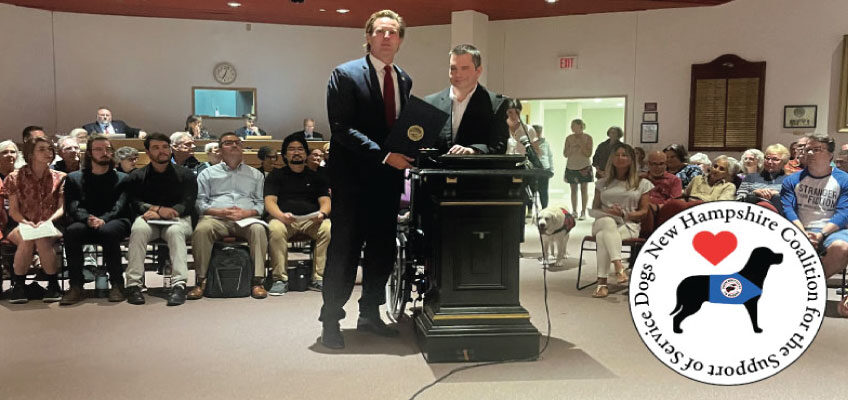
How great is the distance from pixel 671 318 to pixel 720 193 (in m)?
3.43

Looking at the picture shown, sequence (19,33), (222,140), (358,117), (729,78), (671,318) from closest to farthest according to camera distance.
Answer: (671,318) < (358,117) < (222,140) < (729,78) < (19,33)

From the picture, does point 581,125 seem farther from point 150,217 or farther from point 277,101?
point 150,217

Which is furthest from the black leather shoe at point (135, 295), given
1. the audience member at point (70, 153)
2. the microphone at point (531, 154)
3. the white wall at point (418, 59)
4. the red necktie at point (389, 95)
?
the white wall at point (418, 59)

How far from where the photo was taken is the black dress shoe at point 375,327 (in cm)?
388

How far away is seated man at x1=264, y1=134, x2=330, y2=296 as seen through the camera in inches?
206

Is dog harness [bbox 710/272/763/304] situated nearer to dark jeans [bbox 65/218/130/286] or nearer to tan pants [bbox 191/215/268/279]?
tan pants [bbox 191/215/268/279]

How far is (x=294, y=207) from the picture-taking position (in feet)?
17.9

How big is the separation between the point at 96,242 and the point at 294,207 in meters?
1.38

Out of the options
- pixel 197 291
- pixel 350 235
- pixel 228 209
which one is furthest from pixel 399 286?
pixel 228 209

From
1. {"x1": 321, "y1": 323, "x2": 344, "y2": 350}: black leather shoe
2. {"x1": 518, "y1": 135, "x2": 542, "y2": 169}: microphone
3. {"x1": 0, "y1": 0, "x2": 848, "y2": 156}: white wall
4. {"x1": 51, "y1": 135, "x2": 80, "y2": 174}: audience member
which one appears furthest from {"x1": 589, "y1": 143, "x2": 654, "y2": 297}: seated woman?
{"x1": 0, "y1": 0, "x2": 848, "y2": 156}: white wall

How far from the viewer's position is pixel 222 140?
546 centimetres

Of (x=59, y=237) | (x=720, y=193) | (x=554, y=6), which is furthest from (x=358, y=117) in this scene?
(x=554, y=6)

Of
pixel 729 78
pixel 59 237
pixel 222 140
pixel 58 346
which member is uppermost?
pixel 729 78

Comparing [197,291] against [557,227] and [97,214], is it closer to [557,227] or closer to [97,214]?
[97,214]
